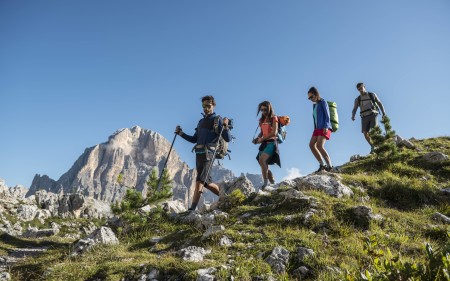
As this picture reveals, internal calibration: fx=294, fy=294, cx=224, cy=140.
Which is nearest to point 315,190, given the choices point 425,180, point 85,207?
point 425,180

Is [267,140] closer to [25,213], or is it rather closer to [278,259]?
[278,259]

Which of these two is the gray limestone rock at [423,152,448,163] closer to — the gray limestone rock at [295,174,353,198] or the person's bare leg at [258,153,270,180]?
the gray limestone rock at [295,174,353,198]

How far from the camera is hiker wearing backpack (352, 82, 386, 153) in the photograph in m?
13.9

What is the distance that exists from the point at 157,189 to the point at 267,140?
401 centimetres

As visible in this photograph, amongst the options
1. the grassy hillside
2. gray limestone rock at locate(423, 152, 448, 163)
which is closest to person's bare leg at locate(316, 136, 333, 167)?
the grassy hillside

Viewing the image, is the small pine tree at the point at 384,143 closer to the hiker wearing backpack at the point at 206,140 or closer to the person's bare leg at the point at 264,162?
the person's bare leg at the point at 264,162

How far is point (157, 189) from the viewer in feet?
31.9

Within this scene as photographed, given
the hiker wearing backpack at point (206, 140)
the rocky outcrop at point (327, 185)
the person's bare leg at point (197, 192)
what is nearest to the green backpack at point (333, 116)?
the rocky outcrop at point (327, 185)

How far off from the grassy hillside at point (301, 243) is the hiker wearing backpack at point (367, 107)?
15.7ft

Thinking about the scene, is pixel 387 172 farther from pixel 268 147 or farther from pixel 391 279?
pixel 391 279

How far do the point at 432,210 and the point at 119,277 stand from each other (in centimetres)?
766

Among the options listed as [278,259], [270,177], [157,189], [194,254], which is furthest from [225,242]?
[270,177]

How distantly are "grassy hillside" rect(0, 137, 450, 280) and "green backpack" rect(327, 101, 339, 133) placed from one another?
1.91 metres

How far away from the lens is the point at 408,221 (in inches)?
258
